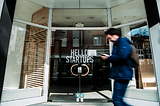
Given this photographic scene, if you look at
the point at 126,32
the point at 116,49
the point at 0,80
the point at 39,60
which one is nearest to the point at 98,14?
the point at 126,32

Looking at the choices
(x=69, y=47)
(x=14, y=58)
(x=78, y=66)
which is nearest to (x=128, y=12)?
(x=69, y=47)

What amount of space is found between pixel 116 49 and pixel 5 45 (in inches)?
98.8

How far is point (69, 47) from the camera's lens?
3.95m

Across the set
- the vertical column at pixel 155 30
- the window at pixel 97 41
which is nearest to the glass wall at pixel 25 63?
the window at pixel 97 41

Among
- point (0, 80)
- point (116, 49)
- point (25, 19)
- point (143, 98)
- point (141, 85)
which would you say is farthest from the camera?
point (25, 19)

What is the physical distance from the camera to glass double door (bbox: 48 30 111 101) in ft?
11.7

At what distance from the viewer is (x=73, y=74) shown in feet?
12.3

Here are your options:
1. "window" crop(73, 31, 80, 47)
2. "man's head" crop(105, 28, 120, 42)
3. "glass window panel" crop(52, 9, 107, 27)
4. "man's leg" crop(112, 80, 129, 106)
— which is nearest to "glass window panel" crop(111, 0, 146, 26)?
"glass window panel" crop(52, 9, 107, 27)

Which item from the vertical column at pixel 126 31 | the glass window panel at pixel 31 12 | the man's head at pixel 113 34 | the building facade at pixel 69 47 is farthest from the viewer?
the vertical column at pixel 126 31

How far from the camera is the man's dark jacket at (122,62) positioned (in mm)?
1301

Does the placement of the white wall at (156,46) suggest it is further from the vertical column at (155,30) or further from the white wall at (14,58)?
the white wall at (14,58)

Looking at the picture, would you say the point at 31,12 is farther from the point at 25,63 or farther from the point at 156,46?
the point at 156,46

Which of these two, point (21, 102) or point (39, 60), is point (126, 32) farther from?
point (21, 102)

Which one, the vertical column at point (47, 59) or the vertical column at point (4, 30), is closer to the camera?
the vertical column at point (4, 30)
